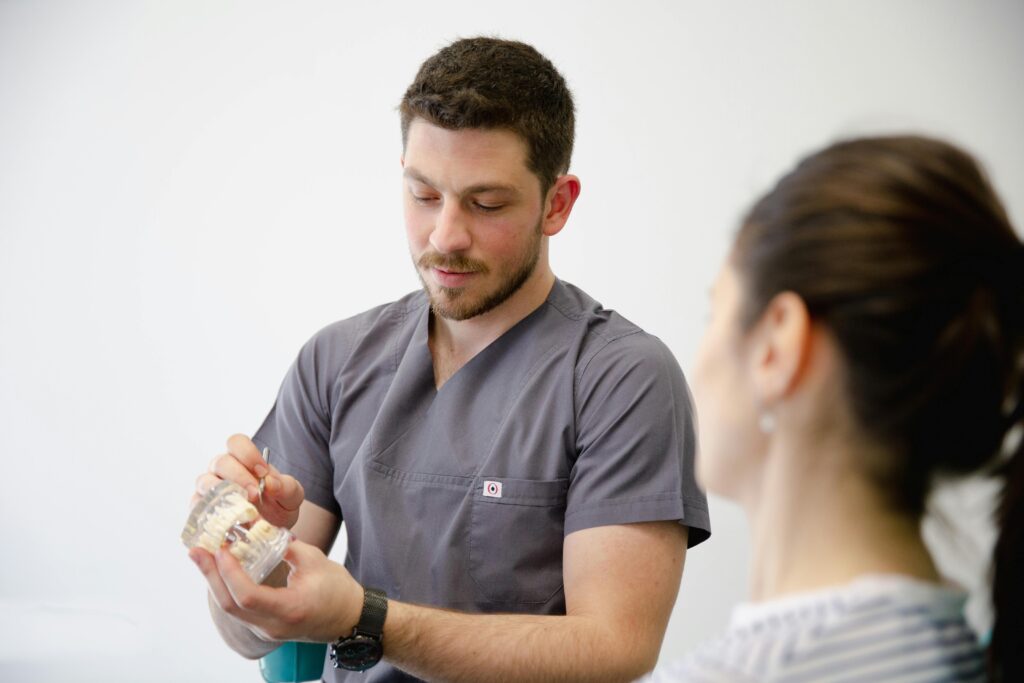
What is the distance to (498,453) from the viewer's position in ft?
5.05

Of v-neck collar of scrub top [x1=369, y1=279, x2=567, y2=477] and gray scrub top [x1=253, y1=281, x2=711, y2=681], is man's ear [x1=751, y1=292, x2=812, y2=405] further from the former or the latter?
v-neck collar of scrub top [x1=369, y1=279, x2=567, y2=477]

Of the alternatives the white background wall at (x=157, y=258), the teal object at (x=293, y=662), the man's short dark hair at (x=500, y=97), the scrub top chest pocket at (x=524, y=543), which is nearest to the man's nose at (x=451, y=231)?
the man's short dark hair at (x=500, y=97)

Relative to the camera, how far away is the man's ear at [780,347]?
32.3 inches

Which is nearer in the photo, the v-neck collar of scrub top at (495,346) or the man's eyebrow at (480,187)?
the man's eyebrow at (480,187)

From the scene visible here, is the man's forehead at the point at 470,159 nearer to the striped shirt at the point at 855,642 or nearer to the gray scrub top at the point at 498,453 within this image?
the gray scrub top at the point at 498,453

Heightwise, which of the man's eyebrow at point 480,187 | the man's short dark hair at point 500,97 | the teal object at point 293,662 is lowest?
the teal object at point 293,662

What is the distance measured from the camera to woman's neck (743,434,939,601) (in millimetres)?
821

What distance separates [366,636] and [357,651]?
0.02 m

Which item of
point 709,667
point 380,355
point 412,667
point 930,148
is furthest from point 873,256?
point 380,355

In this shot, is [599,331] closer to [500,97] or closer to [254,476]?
[500,97]

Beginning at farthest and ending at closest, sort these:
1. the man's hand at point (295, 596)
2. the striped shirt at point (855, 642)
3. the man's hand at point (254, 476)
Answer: the man's hand at point (254, 476) → the man's hand at point (295, 596) → the striped shirt at point (855, 642)

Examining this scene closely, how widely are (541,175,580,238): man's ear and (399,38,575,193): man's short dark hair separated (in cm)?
2

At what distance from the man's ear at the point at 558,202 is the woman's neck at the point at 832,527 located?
0.82 m

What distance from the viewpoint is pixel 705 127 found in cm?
237
